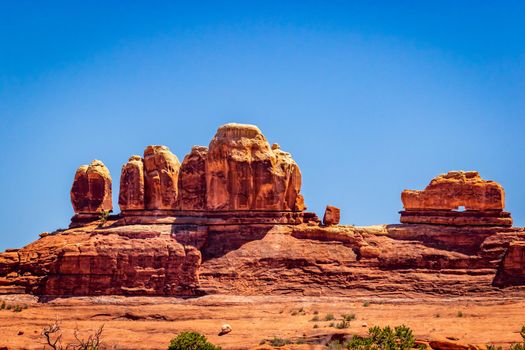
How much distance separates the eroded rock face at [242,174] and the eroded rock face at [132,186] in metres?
4.65

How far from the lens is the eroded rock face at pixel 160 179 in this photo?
8262 cm

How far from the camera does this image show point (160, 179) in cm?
8300

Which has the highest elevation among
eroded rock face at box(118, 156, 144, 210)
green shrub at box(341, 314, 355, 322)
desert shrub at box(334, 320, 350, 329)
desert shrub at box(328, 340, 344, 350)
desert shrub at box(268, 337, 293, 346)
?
eroded rock face at box(118, 156, 144, 210)

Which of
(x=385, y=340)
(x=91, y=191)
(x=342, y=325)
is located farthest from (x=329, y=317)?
(x=91, y=191)

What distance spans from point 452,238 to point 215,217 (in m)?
14.9

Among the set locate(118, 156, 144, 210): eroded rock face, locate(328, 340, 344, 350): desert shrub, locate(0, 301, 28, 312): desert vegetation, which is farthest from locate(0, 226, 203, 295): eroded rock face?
locate(328, 340, 344, 350): desert shrub

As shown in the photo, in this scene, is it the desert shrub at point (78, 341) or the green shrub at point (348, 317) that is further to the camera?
the green shrub at point (348, 317)

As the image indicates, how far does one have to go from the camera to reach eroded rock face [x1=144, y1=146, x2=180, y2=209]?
82.6 m

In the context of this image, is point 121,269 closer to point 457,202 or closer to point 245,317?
point 245,317

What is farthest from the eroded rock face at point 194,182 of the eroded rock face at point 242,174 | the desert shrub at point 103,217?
the desert shrub at point 103,217

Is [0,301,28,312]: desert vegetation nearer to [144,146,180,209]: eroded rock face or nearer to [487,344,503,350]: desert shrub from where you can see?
[144,146,180,209]: eroded rock face

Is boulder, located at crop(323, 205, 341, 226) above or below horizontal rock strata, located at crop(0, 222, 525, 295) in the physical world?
above

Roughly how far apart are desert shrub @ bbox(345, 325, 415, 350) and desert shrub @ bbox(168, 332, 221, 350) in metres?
6.93

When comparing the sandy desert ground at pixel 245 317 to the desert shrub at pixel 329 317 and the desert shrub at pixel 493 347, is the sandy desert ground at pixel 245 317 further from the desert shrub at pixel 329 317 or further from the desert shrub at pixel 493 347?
the desert shrub at pixel 493 347
